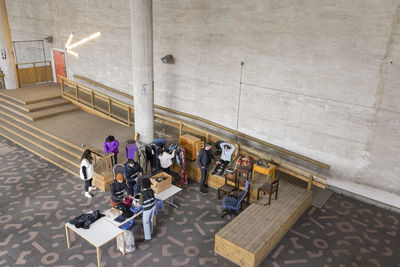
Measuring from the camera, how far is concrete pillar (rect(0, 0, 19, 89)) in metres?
16.8

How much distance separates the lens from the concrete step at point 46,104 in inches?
597

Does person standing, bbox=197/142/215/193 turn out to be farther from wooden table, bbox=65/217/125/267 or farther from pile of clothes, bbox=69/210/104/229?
pile of clothes, bbox=69/210/104/229

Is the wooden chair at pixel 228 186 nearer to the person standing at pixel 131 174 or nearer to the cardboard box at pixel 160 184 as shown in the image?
the cardboard box at pixel 160 184

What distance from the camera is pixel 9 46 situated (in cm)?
1736

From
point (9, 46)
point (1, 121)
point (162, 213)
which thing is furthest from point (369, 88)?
point (9, 46)

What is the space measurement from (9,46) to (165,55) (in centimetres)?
896

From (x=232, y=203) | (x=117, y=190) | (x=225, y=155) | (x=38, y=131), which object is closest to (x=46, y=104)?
(x=38, y=131)

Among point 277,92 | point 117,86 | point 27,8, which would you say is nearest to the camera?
point 277,92

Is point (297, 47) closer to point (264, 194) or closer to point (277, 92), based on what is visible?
point (277, 92)

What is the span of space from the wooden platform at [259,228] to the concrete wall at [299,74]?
2.14m

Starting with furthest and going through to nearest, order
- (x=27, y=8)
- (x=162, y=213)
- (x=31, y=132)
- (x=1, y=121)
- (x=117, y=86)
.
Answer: (x=27, y=8) → (x=117, y=86) → (x=1, y=121) → (x=31, y=132) → (x=162, y=213)

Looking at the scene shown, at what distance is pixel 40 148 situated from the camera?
13.1 m

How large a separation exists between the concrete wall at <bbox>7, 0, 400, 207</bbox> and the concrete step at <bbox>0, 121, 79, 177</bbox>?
4884mm

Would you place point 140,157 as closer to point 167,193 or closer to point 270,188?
point 167,193
